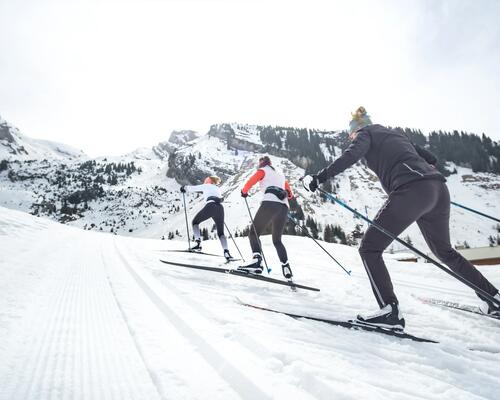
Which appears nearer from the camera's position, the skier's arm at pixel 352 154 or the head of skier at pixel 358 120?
the skier's arm at pixel 352 154

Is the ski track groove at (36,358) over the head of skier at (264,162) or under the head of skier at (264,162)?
under

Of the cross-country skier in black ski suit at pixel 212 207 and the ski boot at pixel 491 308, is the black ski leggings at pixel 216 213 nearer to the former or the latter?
the cross-country skier in black ski suit at pixel 212 207

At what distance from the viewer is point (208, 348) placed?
1.81 metres

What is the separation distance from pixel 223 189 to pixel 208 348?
Result: 94.7m

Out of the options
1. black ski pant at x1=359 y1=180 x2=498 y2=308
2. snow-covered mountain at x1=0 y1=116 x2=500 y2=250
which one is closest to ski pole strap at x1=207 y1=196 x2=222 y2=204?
black ski pant at x1=359 y1=180 x2=498 y2=308

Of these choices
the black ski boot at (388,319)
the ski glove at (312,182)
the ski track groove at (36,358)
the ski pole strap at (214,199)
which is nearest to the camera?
the ski track groove at (36,358)

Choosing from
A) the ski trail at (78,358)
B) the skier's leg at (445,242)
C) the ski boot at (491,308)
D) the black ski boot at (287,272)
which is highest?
the skier's leg at (445,242)

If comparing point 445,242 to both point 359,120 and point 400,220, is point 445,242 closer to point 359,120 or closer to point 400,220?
point 400,220

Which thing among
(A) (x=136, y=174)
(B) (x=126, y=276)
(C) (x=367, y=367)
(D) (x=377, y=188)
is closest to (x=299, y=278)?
(B) (x=126, y=276)

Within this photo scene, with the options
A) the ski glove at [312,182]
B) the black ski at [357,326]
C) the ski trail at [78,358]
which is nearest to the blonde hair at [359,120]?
the ski glove at [312,182]

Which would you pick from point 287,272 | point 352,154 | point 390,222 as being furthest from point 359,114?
point 287,272

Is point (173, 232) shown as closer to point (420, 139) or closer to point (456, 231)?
point (456, 231)

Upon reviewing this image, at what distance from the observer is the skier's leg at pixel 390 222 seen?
2709 mm

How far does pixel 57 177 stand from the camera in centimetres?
17788
